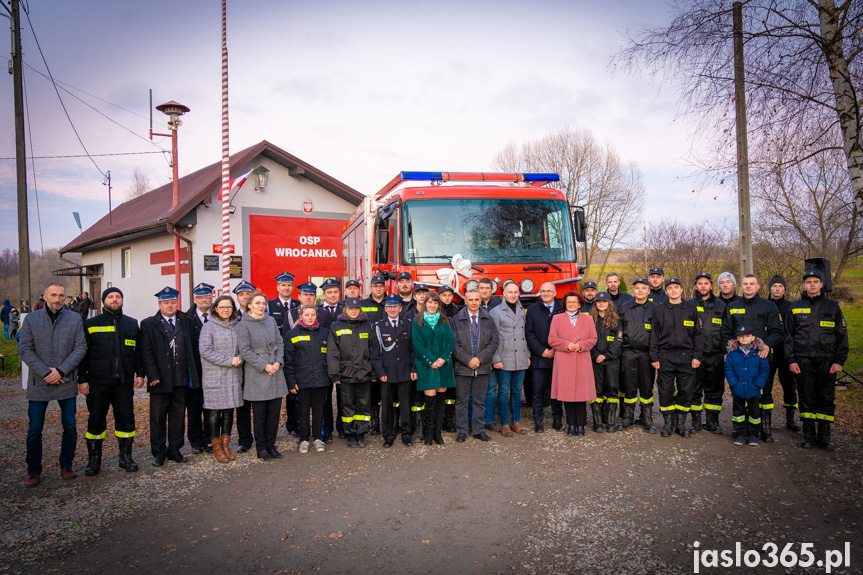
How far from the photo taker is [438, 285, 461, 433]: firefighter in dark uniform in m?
6.96

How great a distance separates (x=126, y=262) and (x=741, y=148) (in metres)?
19.3

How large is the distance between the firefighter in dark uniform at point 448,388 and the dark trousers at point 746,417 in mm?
3444

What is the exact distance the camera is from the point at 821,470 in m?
5.42

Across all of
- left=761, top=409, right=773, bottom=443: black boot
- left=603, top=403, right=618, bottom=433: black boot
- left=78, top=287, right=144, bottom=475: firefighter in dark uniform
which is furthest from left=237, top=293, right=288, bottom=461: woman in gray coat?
left=761, top=409, right=773, bottom=443: black boot

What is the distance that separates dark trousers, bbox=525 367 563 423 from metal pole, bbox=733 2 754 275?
484cm

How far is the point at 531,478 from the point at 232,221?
42.3ft

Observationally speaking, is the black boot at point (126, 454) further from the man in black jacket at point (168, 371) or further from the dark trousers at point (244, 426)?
the dark trousers at point (244, 426)

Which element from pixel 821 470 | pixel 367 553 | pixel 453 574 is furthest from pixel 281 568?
pixel 821 470

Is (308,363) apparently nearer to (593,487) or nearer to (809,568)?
(593,487)

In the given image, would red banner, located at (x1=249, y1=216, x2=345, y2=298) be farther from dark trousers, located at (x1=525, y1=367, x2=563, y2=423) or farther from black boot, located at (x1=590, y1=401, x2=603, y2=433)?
black boot, located at (x1=590, y1=401, x2=603, y2=433)

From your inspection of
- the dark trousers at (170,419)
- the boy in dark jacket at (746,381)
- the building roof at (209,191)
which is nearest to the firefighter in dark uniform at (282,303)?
the dark trousers at (170,419)

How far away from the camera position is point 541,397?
23.7 feet

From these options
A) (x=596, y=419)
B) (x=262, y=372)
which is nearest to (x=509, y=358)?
(x=596, y=419)

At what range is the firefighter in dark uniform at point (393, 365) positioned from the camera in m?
6.65
